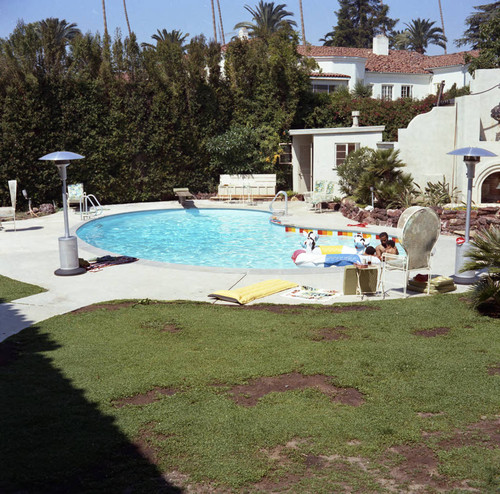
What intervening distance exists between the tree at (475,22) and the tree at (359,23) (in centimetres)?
1539

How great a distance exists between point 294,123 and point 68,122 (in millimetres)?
10665

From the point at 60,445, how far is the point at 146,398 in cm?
114

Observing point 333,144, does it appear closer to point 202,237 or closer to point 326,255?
point 202,237

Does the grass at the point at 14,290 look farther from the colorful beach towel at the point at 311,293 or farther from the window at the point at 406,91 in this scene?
the window at the point at 406,91

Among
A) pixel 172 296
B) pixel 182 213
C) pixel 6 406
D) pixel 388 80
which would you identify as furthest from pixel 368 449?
pixel 388 80

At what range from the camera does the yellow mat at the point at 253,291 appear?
9658 mm

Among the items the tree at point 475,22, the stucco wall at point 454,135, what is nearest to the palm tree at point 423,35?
the tree at point 475,22

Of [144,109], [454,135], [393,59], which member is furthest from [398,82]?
[454,135]

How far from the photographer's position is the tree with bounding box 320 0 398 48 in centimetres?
6969

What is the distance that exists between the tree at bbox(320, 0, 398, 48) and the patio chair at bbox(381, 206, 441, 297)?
64.4 meters

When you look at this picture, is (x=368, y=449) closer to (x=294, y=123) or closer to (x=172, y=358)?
(x=172, y=358)

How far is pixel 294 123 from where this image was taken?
92.5 ft

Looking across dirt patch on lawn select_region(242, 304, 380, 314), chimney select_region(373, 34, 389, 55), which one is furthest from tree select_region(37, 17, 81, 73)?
chimney select_region(373, 34, 389, 55)

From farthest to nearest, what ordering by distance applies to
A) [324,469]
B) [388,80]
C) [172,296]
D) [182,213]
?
[388,80] < [182,213] < [172,296] < [324,469]
